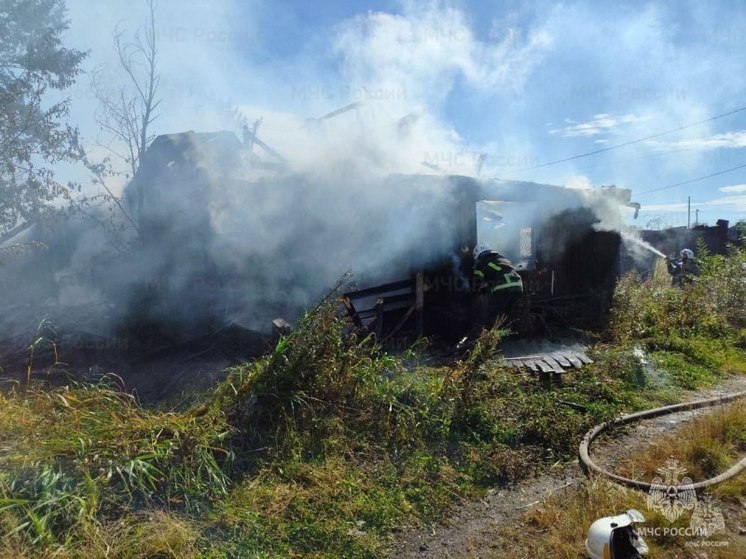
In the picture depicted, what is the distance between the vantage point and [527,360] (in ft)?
22.8

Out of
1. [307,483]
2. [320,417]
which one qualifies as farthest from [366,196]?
[307,483]

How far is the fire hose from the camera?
366 cm

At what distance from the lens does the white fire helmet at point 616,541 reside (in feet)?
8.95

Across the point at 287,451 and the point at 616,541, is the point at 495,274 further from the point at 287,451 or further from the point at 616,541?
the point at 616,541

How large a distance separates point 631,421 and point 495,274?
3292 mm

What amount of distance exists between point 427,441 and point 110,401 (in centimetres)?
309

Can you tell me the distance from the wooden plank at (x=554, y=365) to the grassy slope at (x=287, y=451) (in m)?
0.23

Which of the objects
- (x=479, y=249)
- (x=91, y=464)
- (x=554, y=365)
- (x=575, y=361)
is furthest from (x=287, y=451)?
(x=479, y=249)

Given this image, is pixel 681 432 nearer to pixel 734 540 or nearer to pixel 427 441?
pixel 734 540

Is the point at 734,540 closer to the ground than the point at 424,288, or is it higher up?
closer to the ground

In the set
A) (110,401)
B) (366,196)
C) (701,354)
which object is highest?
(366,196)

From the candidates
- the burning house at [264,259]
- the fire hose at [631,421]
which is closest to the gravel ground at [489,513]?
the fire hose at [631,421]

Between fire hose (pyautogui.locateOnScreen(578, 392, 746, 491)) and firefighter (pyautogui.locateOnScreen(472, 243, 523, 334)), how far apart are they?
2.84 meters

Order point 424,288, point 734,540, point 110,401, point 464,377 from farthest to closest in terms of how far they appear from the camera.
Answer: point 424,288 → point 464,377 → point 110,401 → point 734,540
